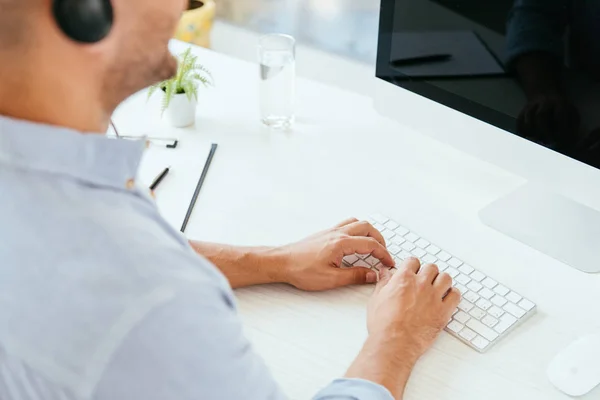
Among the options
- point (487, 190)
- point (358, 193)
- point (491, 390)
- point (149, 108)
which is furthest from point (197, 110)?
point (491, 390)

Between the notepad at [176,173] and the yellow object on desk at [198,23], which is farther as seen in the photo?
the yellow object on desk at [198,23]

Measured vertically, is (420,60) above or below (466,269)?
above

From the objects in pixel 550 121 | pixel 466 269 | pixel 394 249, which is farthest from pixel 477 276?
pixel 550 121

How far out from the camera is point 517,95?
1.01m

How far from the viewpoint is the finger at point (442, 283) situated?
0.93 meters

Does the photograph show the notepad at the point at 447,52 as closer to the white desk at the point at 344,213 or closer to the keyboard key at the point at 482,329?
the white desk at the point at 344,213

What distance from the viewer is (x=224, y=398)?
61 cm

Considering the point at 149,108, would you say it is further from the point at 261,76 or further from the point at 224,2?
the point at 224,2

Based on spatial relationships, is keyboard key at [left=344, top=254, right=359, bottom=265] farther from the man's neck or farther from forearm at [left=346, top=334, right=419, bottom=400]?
the man's neck

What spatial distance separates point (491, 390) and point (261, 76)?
749 mm

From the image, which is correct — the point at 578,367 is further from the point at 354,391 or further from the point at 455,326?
the point at 354,391

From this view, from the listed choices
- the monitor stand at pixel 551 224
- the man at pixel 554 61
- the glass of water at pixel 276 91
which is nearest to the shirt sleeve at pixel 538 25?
the man at pixel 554 61

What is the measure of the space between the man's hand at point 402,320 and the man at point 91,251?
221mm

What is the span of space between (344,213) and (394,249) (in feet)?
0.40
